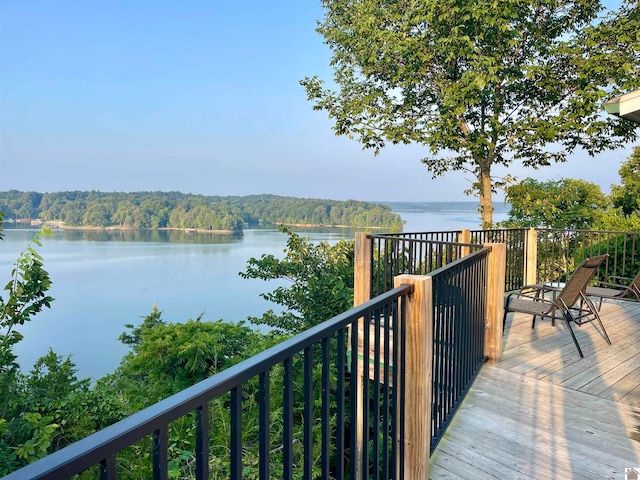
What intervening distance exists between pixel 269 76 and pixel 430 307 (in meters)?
29.1

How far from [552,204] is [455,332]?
11.0 metres

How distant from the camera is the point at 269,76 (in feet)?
93.1

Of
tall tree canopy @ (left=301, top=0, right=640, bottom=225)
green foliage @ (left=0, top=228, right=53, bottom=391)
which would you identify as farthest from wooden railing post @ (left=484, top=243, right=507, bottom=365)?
tall tree canopy @ (left=301, top=0, right=640, bottom=225)

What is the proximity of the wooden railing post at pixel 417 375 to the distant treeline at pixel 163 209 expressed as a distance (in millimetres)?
20378

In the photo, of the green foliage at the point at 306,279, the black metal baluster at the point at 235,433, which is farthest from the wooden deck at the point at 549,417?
the green foliage at the point at 306,279

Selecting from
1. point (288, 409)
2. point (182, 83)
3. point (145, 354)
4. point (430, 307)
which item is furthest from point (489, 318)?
point (182, 83)

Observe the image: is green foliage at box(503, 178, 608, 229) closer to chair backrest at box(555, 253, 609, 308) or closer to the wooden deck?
chair backrest at box(555, 253, 609, 308)

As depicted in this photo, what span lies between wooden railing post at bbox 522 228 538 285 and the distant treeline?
15344 millimetres

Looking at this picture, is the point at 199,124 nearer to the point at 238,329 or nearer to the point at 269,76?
the point at 269,76

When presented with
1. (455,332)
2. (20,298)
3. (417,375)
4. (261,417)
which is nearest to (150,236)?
(20,298)

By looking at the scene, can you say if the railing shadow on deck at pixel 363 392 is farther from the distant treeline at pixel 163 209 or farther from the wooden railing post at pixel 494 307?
the distant treeline at pixel 163 209

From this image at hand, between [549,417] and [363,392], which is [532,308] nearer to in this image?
[549,417]

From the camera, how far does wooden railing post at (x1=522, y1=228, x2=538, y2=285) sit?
705 centimetres

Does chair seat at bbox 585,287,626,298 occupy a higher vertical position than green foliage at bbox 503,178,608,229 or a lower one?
lower
